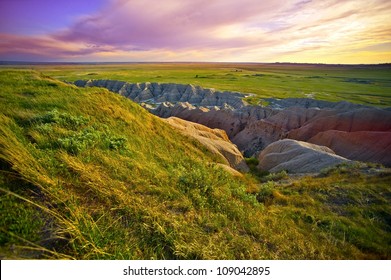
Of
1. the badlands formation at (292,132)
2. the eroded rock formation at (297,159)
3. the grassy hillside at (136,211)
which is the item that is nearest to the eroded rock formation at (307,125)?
the badlands formation at (292,132)

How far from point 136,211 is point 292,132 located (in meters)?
33.0

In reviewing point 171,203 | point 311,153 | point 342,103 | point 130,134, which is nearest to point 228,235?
point 171,203

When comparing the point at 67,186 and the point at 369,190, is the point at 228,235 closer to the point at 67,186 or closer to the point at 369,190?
the point at 67,186

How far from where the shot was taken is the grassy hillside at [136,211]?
290cm

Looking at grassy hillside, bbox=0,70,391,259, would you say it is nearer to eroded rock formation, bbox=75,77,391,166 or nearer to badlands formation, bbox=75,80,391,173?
badlands formation, bbox=75,80,391,173

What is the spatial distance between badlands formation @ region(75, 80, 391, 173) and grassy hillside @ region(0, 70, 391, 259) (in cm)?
909

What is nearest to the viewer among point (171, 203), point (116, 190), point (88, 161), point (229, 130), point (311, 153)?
point (116, 190)

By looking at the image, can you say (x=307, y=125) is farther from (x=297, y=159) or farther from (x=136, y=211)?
(x=136, y=211)

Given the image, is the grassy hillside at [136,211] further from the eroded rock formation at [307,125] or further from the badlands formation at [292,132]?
the eroded rock formation at [307,125]

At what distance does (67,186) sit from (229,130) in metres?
35.6

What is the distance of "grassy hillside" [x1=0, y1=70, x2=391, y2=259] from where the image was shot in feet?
9.52

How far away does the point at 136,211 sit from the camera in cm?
355

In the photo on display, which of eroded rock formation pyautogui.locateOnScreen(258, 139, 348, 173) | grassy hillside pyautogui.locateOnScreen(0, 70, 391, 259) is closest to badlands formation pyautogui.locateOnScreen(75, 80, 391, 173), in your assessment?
eroded rock formation pyautogui.locateOnScreen(258, 139, 348, 173)

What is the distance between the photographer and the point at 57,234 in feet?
9.30
